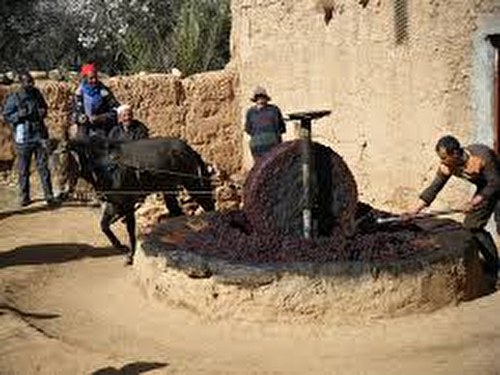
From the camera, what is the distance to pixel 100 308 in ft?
30.3

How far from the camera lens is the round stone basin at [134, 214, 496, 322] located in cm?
821

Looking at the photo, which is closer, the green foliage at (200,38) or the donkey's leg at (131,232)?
the donkey's leg at (131,232)

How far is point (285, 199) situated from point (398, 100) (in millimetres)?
3729

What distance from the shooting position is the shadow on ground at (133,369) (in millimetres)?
7332

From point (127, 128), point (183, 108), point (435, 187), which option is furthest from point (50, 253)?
point (183, 108)

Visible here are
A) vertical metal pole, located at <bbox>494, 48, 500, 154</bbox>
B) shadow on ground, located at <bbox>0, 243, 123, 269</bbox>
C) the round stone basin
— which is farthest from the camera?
shadow on ground, located at <bbox>0, 243, 123, 269</bbox>

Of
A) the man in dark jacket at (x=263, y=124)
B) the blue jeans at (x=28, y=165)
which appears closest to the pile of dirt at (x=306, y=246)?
the man in dark jacket at (x=263, y=124)

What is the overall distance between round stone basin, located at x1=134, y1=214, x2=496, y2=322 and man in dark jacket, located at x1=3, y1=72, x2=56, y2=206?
4803 mm

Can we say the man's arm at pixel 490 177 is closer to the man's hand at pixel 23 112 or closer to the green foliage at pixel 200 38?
the man's hand at pixel 23 112

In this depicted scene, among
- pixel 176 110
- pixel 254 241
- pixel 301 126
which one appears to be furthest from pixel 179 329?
pixel 176 110

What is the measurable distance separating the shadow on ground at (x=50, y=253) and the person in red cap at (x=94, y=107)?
1.54 m

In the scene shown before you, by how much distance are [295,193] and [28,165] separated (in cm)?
581

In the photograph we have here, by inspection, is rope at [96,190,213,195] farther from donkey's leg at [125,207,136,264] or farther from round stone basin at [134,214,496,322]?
round stone basin at [134,214,496,322]

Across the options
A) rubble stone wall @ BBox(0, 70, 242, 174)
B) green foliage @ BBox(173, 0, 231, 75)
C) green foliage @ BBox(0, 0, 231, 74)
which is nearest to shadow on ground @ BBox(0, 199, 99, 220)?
rubble stone wall @ BBox(0, 70, 242, 174)
